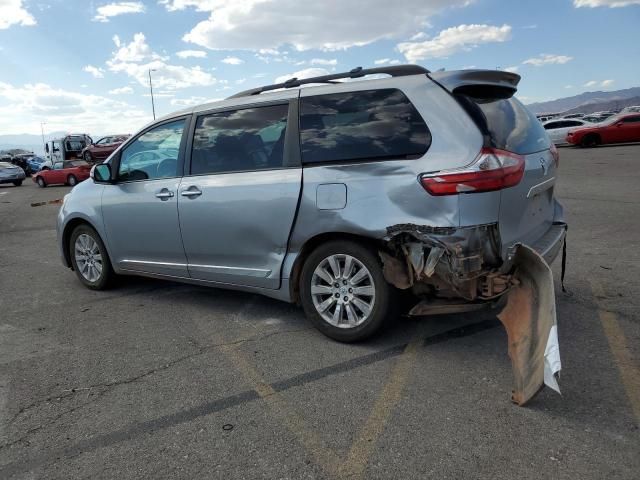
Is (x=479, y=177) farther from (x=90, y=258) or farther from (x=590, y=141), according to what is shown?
(x=590, y=141)

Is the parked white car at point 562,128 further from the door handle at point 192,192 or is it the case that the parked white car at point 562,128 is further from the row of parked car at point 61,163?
the door handle at point 192,192

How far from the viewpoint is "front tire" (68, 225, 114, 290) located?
18.4 ft

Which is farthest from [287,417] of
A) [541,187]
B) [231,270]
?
[541,187]

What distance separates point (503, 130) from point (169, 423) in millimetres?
2771

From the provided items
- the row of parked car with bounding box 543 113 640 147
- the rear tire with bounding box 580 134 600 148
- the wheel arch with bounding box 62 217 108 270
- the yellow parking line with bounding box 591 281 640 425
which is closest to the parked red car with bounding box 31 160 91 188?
the wheel arch with bounding box 62 217 108 270

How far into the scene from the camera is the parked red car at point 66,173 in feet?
86.5

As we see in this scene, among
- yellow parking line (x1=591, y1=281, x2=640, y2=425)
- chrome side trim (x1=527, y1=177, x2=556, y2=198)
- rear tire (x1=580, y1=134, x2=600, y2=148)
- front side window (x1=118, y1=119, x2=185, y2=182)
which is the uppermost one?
front side window (x1=118, y1=119, x2=185, y2=182)

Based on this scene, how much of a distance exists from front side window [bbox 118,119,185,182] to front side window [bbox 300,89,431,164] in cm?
139

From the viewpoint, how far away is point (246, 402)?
320 cm

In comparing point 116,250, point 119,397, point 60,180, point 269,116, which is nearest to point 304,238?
point 269,116

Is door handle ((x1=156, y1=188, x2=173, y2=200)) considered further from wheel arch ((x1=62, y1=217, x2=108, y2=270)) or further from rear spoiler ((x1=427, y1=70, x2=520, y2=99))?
rear spoiler ((x1=427, y1=70, x2=520, y2=99))

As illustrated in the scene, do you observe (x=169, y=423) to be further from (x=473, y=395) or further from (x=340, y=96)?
(x=340, y=96)

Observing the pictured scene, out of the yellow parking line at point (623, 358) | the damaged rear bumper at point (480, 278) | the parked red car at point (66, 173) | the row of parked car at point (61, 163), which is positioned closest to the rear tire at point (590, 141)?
the row of parked car at point (61, 163)

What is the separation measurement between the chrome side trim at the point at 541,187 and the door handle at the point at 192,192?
258cm
